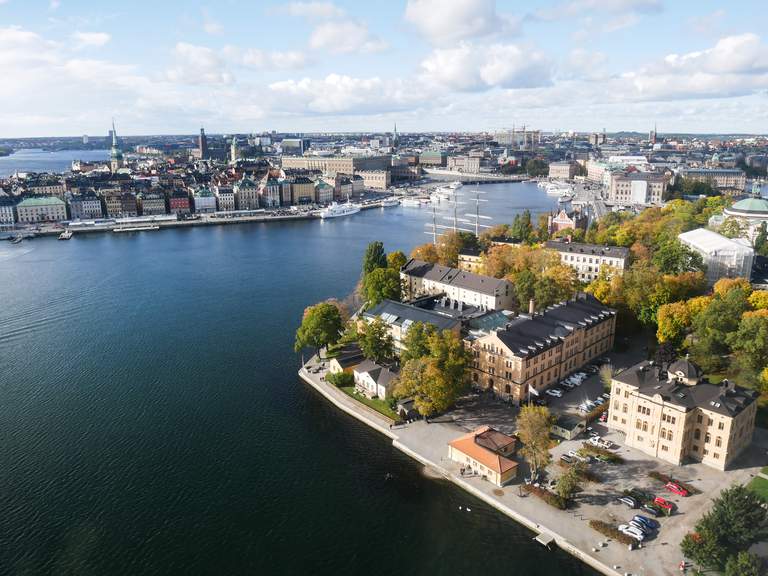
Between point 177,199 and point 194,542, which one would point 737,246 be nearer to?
point 194,542

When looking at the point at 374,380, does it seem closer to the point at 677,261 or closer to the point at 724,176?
the point at 677,261

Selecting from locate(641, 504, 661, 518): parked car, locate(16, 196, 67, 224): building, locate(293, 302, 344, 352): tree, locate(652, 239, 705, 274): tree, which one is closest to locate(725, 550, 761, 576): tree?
locate(641, 504, 661, 518): parked car

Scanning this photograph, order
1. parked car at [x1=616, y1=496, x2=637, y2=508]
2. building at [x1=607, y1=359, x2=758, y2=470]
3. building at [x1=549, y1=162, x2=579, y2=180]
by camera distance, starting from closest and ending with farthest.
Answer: parked car at [x1=616, y1=496, x2=637, y2=508] → building at [x1=607, y1=359, x2=758, y2=470] → building at [x1=549, y1=162, x2=579, y2=180]

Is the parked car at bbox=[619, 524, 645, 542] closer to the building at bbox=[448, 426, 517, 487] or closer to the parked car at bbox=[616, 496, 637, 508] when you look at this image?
the parked car at bbox=[616, 496, 637, 508]

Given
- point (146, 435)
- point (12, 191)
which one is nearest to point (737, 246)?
point (146, 435)

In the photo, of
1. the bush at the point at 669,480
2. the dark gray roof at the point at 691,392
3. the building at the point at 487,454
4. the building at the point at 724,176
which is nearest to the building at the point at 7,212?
the building at the point at 487,454
